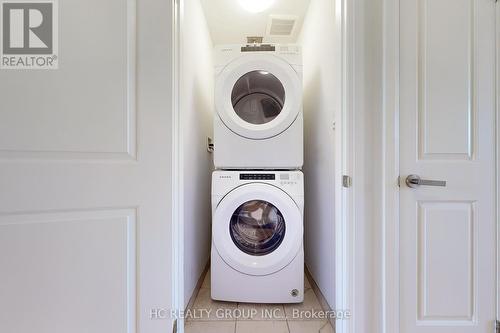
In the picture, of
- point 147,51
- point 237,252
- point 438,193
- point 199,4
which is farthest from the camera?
point 199,4

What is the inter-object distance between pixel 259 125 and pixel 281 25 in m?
1.18

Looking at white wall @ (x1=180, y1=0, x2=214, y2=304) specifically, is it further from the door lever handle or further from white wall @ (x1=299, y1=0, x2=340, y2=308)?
the door lever handle

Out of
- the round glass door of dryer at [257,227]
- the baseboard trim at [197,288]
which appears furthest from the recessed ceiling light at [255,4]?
the baseboard trim at [197,288]

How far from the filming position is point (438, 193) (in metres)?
1.03

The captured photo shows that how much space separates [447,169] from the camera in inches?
40.7

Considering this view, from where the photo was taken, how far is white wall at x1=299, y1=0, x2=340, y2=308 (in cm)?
140

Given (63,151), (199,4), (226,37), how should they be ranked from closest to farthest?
(63,151), (199,4), (226,37)

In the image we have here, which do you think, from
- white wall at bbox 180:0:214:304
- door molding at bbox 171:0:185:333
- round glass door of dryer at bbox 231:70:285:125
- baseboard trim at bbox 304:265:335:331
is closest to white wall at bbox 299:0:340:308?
baseboard trim at bbox 304:265:335:331

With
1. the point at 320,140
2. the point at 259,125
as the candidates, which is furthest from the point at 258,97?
the point at 320,140

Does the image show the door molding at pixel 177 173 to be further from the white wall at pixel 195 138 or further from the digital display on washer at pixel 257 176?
the digital display on washer at pixel 257 176

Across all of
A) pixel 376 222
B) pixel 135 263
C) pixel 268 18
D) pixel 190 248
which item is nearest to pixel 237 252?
pixel 190 248

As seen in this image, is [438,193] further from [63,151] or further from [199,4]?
[199,4]

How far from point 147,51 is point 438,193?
1349mm

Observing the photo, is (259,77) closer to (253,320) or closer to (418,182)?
(418,182)
